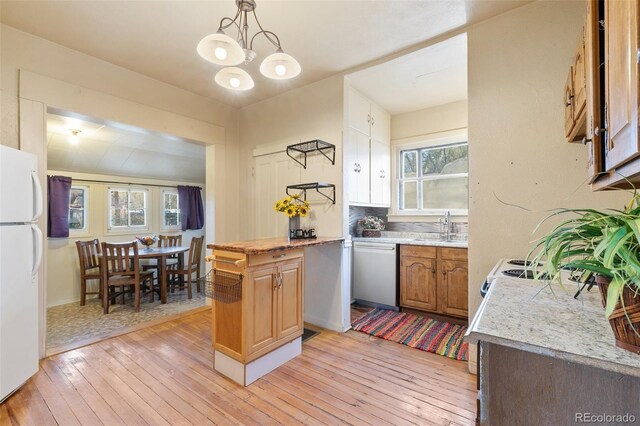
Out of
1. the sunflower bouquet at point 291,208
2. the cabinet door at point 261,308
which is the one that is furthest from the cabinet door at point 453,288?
the cabinet door at point 261,308

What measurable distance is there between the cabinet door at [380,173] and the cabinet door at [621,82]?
2872 mm

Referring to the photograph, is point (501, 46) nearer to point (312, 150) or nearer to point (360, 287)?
point (312, 150)

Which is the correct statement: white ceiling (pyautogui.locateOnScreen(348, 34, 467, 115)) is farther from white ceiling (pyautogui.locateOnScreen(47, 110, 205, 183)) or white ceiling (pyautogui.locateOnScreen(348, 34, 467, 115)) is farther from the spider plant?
white ceiling (pyautogui.locateOnScreen(47, 110, 205, 183))

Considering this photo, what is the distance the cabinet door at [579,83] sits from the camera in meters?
1.20

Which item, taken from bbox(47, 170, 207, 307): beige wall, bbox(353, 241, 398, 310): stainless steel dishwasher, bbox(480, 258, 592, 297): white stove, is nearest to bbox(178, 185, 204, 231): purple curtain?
bbox(47, 170, 207, 307): beige wall

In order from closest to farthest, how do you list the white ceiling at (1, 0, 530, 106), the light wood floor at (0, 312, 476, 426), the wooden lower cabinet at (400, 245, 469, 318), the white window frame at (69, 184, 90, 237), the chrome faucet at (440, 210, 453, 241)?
the light wood floor at (0, 312, 476, 426)
the white ceiling at (1, 0, 530, 106)
the wooden lower cabinet at (400, 245, 469, 318)
the chrome faucet at (440, 210, 453, 241)
the white window frame at (69, 184, 90, 237)

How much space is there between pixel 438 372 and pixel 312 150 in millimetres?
2395

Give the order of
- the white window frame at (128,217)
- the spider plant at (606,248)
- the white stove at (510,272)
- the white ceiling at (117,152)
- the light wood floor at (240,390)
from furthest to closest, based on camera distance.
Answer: the white window frame at (128,217) → the white ceiling at (117,152) → the light wood floor at (240,390) → the white stove at (510,272) → the spider plant at (606,248)

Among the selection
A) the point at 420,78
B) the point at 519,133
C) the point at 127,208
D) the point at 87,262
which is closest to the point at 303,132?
the point at 420,78

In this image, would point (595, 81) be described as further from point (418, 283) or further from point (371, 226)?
point (371, 226)

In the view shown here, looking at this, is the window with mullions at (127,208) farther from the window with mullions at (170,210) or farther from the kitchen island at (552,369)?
the kitchen island at (552,369)

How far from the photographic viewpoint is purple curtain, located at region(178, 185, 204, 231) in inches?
236

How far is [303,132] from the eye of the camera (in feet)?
10.9

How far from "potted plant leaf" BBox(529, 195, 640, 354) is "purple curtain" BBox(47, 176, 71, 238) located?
5627 millimetres
